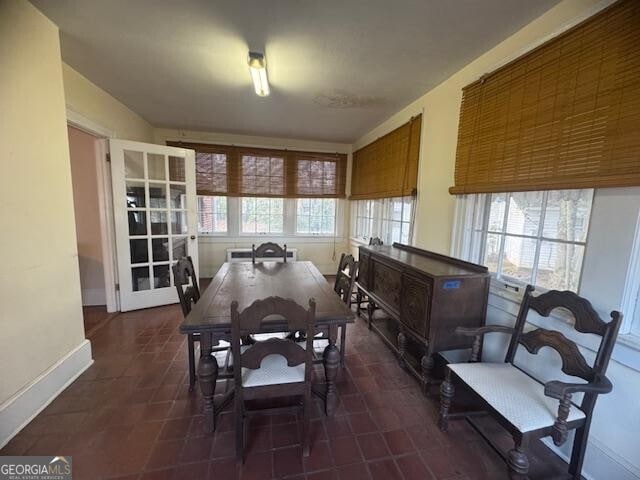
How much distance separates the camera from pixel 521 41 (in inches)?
68.5

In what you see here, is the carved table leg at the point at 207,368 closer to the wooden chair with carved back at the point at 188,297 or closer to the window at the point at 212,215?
the wooden chair with carved back at the point at 188,297

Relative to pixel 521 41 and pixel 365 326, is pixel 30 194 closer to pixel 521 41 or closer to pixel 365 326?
pixel 365 326

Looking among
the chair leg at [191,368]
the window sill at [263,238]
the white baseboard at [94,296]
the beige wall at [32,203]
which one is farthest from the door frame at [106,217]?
the chair leg at [191,368]

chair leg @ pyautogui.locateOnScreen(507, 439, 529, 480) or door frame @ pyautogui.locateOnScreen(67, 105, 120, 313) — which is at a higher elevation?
door frame @ pyautogui.locateOnScreen(67, 105, 120, 313)

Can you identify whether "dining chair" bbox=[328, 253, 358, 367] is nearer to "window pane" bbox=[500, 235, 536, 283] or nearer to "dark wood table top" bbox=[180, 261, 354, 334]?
"dark wood table top" bbox=[180, 261, 354, 334]

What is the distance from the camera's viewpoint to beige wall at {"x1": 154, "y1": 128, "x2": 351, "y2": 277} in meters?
4.36

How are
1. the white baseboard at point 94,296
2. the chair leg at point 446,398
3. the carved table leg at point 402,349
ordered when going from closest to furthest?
the chair leg at point 446,398, the carved table leg at point 402,349, the white baseboard at point 94,296

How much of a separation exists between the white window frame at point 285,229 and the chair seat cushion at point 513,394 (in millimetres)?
3734

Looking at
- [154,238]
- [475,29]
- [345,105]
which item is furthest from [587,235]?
[154,238]

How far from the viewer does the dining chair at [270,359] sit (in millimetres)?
1267

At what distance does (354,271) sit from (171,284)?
2.73 m

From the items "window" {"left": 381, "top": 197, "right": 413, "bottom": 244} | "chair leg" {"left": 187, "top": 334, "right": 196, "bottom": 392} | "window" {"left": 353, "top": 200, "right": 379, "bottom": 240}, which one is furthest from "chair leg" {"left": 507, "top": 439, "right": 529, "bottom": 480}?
"window" {"left": 353, "top": 200, "right": 379, "bottom": 240}

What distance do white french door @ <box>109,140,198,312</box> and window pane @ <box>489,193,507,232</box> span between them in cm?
344

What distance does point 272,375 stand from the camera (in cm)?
143
